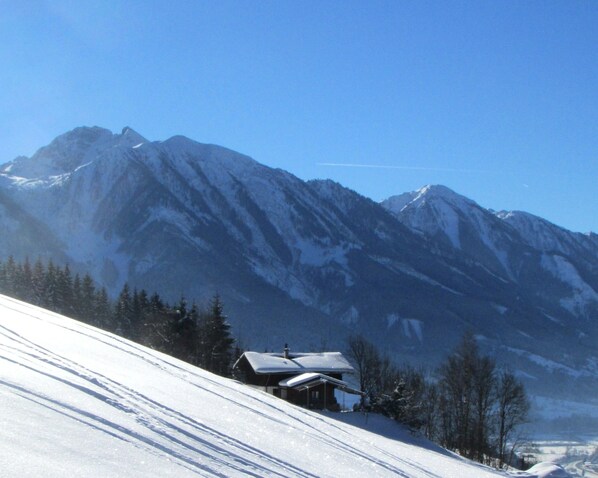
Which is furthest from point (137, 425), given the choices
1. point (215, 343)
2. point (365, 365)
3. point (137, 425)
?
point (365, 365)

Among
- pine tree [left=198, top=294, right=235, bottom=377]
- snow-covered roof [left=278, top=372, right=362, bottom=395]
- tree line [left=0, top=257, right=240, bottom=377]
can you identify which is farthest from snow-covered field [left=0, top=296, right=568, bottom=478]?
pine tree [left=198, top=294, right=235, bottom=377]

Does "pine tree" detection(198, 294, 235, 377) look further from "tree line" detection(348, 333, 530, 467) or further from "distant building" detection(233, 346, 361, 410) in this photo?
"tree line" detection(348, 333, 530, 467)

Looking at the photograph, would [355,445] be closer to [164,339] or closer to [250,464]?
[250,464]

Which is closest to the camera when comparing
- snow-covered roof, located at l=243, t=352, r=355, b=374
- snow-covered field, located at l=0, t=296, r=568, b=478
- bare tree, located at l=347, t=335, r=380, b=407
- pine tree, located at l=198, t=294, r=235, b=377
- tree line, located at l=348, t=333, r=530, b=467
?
snow-covered field, located at l=0, t=296, r=568, b=478

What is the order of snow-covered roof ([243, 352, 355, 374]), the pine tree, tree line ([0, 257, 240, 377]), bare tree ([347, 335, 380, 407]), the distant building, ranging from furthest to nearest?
bare tree ([347, 335, 380, 407])
the pine tree
tree line ([0, 257, 240, 377])
snow-covered roof ([243, 352, 355, 374])
the distant building

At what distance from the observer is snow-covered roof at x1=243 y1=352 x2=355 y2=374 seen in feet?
191

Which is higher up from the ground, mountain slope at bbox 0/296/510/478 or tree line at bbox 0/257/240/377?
tree line at bbox 0/257/240/377

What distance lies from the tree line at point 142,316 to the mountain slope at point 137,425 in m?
35.7

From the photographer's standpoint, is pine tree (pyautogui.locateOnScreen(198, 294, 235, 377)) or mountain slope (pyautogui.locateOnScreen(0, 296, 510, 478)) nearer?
mountain slope (pyautogui.locateOnScreen(0, 296, 510, 478))

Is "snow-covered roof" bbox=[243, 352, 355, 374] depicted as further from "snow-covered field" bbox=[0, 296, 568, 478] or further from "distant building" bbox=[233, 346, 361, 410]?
"snow-covered field" bbox=[0, 296, 568, 478]

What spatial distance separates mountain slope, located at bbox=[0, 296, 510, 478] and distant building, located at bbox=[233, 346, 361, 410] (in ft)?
99.0

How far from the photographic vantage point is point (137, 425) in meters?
13.8

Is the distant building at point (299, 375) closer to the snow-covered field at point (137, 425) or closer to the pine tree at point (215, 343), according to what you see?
the pine tree at point (215, 343)

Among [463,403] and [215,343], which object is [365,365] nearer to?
[463,403]
